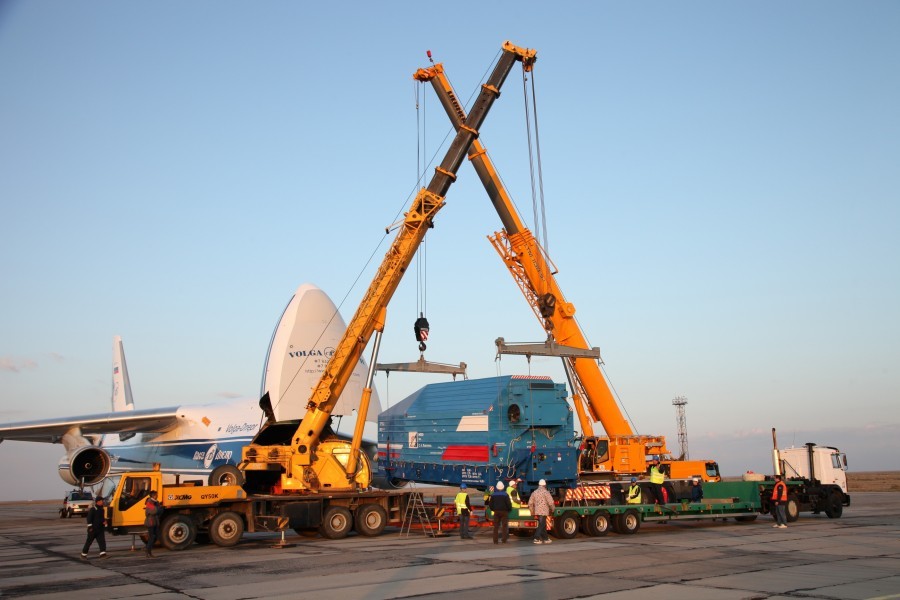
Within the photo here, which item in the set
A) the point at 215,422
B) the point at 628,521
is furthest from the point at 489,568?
the point at 215,422

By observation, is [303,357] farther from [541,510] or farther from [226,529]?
[541,510]

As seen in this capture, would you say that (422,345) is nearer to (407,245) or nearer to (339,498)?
(407,245)

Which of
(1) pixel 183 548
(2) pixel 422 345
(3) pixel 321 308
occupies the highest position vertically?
(3) pixel 321 308

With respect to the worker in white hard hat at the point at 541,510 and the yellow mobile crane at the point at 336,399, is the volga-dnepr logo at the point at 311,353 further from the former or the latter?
the worker in white hard hat at the point at 541,510

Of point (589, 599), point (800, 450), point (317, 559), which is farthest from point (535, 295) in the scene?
point (589, 599)

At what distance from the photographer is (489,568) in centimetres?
1447

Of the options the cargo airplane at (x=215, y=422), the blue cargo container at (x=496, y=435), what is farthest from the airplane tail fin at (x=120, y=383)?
the blue cargo container at (x=496, y=435)

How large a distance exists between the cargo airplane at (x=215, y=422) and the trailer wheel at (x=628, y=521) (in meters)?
8.38

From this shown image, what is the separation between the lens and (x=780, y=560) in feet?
49.3

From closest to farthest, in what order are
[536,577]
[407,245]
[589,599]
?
[589,599], [536,577], [407,245]

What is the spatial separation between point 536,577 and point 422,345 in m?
11.0

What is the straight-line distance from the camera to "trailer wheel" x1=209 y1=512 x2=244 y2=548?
64.0ft

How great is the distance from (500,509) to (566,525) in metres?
2.06

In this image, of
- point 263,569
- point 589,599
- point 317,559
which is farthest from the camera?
point 317,559
